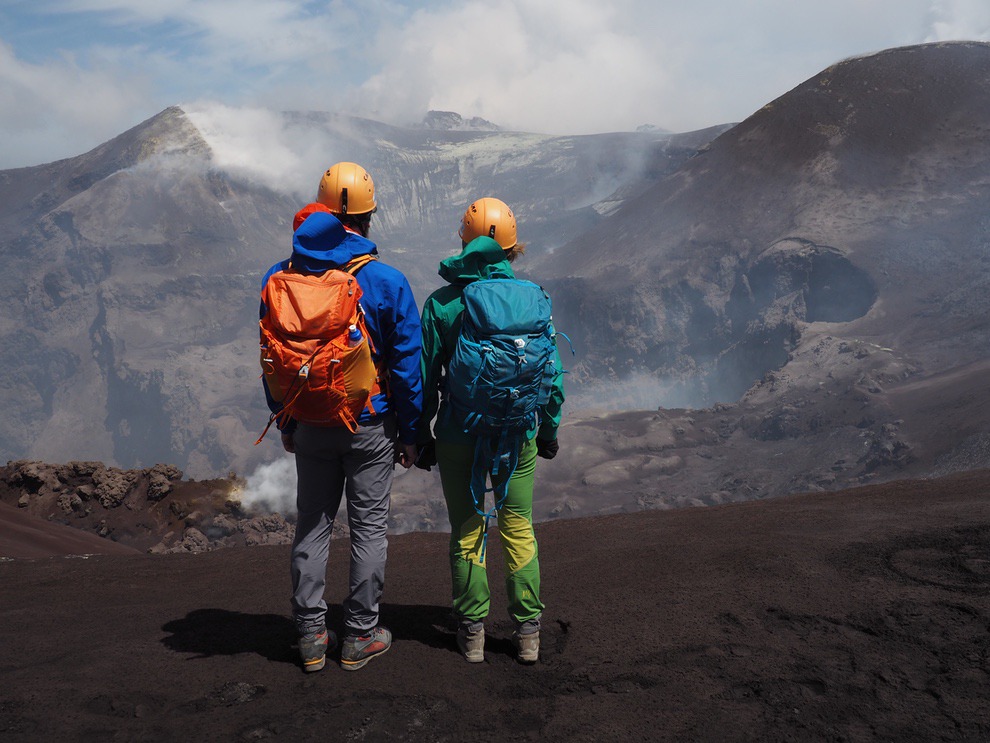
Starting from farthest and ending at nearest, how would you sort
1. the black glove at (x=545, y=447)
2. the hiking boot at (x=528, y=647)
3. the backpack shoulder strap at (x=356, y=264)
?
the black glove at (x=545, y=447), the hiking boot at (x=528, y=647), the backpack shoulder strap at (x=356, y=264)

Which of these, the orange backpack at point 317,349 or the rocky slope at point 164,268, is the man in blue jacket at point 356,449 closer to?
the orange backpack at point 317,349

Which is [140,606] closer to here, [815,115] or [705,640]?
[705,640]

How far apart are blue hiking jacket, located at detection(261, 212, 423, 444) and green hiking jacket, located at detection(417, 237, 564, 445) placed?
0.10 metres

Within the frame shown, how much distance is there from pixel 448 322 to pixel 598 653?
1561 millimetres

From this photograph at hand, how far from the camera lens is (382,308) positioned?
326 centimetres

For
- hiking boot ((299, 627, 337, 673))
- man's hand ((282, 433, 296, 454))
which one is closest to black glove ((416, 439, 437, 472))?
man's hand ((282, 433, 296, 454))

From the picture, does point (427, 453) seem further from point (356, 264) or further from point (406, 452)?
point (356, 264)

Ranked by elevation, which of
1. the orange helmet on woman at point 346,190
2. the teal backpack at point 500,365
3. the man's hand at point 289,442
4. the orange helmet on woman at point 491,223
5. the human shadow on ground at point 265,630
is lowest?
Answer: the human shadow on ground at point 265,630

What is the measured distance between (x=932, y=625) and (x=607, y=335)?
146 ft

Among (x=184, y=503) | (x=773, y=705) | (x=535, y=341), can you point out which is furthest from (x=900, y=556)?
(x=184, y=503)

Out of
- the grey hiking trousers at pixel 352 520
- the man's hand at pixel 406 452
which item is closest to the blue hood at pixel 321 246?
the grey hiking trousers at pixel 352 520

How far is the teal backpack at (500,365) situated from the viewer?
3182 mm

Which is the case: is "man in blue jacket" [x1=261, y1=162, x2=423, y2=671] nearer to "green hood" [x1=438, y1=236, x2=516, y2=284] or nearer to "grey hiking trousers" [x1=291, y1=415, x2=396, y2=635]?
"grey hiking trousers" [x1=291, y1=415, x2=396, y2=635]

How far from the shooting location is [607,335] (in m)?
47.5
